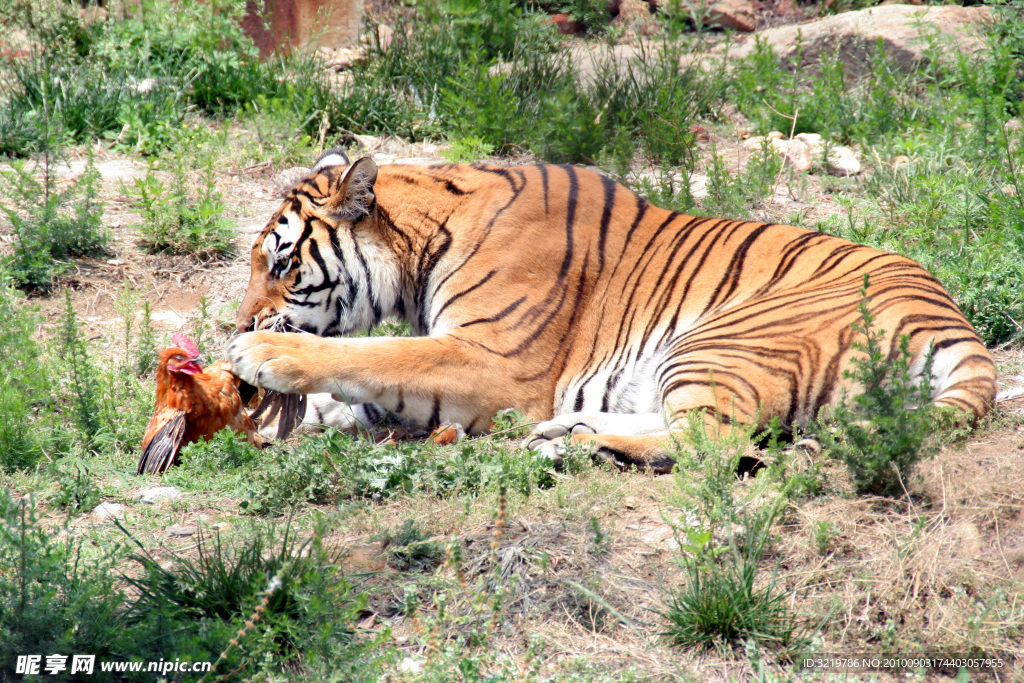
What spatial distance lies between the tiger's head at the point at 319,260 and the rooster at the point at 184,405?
45cm

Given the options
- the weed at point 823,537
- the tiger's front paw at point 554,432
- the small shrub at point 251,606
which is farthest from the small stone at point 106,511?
the weed at point 823,537

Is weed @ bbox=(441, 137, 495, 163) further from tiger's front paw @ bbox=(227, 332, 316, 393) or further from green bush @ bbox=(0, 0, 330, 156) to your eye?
tiger's front paw @ bbox=(227, 332, 316, 393)

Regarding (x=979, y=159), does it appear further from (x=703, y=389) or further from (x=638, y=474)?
(x=638, y=474)

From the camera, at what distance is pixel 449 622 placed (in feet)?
7.73

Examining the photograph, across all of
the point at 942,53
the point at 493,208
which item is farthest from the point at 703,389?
the point at 942,53

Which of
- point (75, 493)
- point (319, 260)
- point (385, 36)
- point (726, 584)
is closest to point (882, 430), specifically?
point (726, 584)

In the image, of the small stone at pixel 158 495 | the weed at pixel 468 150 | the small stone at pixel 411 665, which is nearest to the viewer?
the small stone at pixel 411 665

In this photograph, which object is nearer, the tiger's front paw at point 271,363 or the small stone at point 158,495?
the small stone at point 158,495

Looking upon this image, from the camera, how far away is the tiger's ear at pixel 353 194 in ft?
12.8

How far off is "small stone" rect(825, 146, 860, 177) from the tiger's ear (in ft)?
12.4

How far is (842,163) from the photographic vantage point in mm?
6348

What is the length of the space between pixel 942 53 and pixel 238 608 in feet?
22.6

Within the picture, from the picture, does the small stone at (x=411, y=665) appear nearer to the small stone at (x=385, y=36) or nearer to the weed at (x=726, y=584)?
the weed at (x=726, y=584)

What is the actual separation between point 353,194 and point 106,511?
1.75 metres
